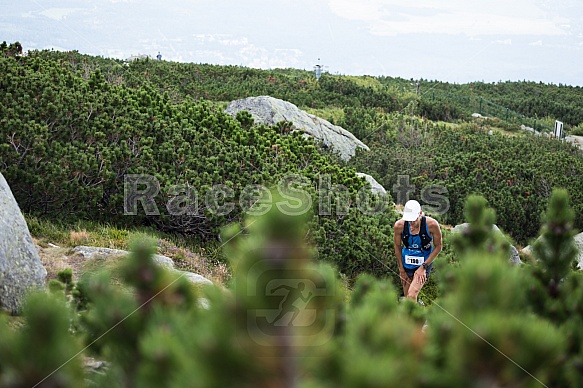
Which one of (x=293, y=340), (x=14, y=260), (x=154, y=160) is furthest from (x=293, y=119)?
(x=293, y=340)

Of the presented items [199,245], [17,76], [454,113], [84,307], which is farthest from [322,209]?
[454,113]

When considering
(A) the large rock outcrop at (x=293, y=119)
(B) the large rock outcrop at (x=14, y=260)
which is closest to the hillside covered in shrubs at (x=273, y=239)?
(B) the large rock outcrop at (x=14, y=260)

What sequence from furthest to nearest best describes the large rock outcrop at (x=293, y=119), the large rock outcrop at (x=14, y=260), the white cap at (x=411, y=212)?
1. the large rock outcrop at (x=293, y=119)
2. the white cap at (x=411, y=212)
3. the large rock outcrop at (x=14, y=260)

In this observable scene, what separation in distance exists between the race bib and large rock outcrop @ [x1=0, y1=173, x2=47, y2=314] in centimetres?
387

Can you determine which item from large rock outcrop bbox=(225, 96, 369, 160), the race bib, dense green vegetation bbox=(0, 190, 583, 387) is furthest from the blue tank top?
large rock outcrop bbox=(225, 96, 369, 160)

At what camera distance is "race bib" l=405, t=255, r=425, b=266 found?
6.44 metres

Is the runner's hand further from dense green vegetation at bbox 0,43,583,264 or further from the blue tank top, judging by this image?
dense green vegetation at bbox 0,43,583,264

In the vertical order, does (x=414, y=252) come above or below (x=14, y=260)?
below

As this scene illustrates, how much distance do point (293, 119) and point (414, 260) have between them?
12034 mm

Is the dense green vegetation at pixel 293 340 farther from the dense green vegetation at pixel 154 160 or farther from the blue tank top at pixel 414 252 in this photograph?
the dense green vegetation at pixel 154 160

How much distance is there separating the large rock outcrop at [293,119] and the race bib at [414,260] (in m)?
10.9

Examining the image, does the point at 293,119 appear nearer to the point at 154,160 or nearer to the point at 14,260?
the point at 154,160

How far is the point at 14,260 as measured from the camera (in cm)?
502

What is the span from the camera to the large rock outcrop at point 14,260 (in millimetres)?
4855
